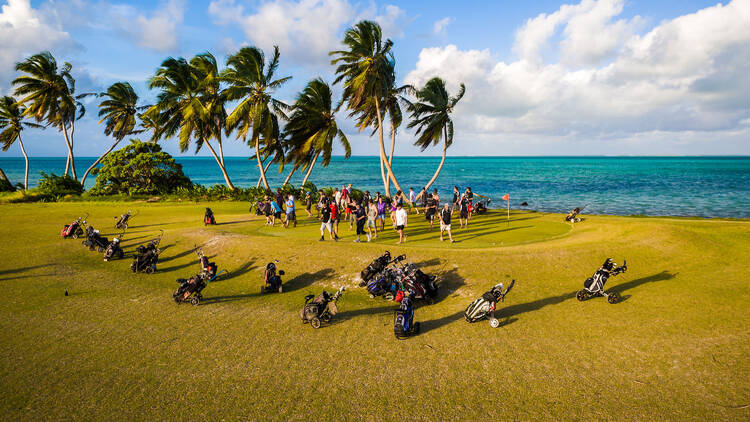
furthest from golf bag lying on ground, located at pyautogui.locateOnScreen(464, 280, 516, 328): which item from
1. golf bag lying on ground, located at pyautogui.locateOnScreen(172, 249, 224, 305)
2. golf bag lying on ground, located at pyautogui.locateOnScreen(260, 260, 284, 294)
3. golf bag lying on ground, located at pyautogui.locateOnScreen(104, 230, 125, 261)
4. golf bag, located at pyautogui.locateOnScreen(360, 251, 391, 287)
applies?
golf bag lying on ground, located at pyautogui.locateOnScreen(104, 230, 125, 261)

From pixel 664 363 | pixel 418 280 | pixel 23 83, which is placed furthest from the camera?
pixel 23 83

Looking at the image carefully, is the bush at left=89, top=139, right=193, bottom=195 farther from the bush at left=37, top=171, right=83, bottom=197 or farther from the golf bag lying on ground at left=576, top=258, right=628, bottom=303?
the golf bag lying on ground at left=576, top=258, right=628, bottom=303

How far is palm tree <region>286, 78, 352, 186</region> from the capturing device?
33.2m

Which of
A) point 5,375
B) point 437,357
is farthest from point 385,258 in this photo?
point 5,375

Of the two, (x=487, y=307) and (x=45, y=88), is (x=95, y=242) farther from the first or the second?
(x=45, y=88)

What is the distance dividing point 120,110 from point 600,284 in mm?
53981

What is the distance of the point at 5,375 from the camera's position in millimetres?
7730

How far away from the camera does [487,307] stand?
9414 mm

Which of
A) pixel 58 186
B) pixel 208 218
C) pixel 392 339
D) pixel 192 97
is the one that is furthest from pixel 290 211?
pixel 58 186

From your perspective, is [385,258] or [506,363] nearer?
[506,363]

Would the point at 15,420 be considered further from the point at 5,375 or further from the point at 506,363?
the point at 506,363

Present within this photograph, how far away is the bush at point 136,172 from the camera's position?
123 ft

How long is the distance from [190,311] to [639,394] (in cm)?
1180

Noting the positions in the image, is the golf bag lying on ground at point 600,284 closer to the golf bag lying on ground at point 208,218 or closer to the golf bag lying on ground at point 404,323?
the golf bag lying on ground at point 404,323
